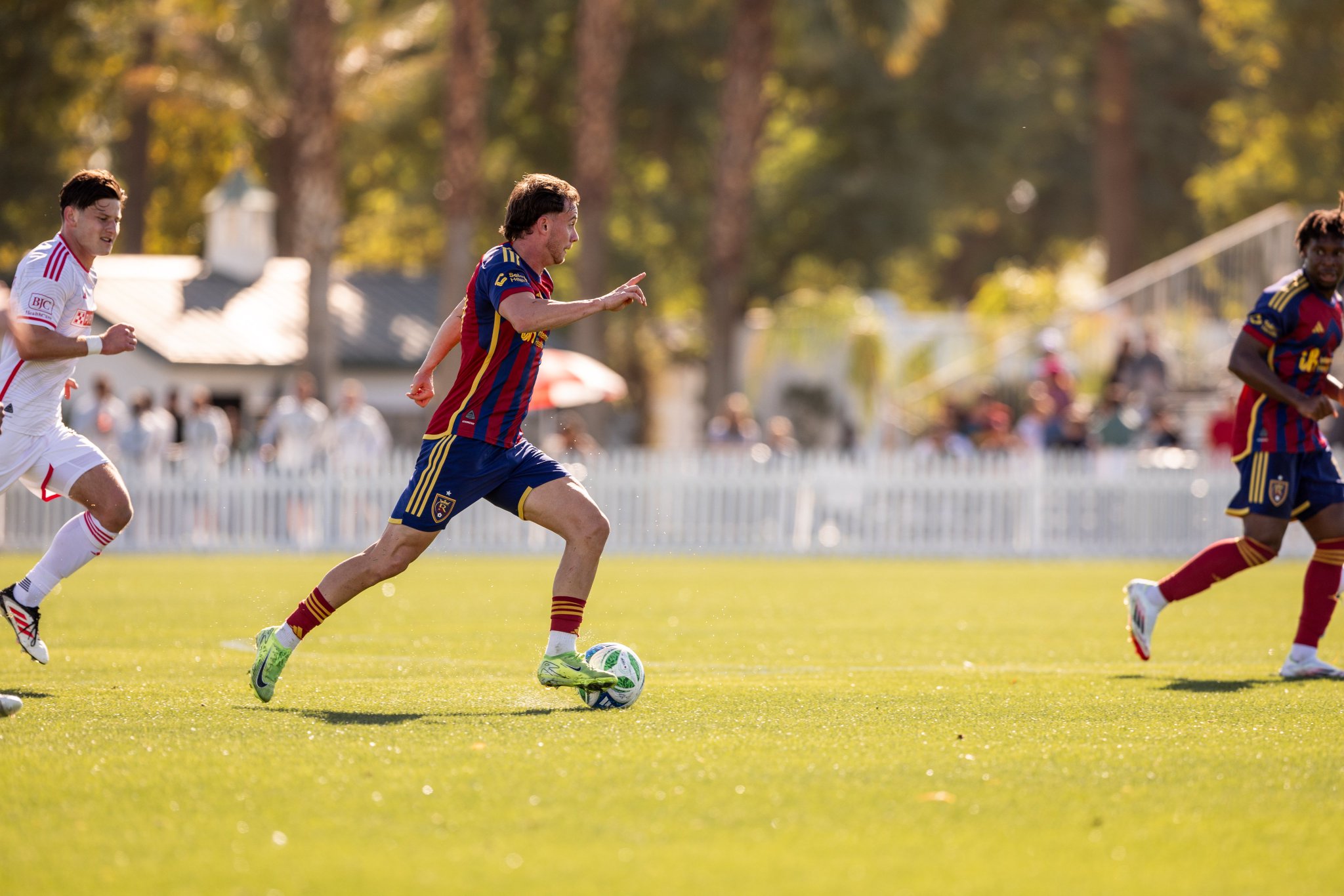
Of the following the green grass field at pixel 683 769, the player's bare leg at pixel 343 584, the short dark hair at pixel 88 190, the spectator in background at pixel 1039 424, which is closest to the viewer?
the green grass field at pixel 683 769

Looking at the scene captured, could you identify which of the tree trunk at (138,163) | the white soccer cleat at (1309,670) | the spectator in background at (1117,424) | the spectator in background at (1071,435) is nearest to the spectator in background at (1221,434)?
the spectator in background at (1117,424)

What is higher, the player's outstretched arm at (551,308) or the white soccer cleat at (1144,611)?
the player's outstretched arm at (551,308)

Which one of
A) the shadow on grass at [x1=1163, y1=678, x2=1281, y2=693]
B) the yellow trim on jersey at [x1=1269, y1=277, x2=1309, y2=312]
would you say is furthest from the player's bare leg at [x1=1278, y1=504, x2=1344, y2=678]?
the yellow trim on jersey at [x1=1269, y1=277, x2=1309, y2=312]

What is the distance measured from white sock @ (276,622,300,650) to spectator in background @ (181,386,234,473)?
13764 mm

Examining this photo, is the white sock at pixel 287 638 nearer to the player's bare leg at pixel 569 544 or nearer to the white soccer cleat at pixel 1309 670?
the player's bare leg at pixel 569 544

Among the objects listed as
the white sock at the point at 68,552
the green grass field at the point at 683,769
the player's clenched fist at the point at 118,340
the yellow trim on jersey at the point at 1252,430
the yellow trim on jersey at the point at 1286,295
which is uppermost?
the yellow trim on jersey at the point at 1286,295

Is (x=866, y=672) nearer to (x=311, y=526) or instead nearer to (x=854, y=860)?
(x=854, y=860)

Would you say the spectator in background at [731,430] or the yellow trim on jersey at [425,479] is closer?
the yellow trim on jersey at [425,479]

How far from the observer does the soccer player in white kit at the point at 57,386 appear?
7332 millimetres

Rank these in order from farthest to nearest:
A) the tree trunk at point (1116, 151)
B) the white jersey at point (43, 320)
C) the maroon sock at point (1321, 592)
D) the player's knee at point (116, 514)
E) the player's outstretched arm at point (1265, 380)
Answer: the tree trunk at point (1116, 151)
the maroon sock at point (1321, 592)
the player's outstretched arm at point (1265, 380)
the player's knee at point (116, 514)
the white jersey at point (43, 320)

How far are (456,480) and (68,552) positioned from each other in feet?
6.81

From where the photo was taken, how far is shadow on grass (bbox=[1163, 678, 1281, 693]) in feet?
25.0

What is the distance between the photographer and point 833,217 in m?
39.5

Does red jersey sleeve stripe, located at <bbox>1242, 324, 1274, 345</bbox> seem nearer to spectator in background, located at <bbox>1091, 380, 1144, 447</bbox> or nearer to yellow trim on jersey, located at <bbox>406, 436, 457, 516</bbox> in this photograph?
yellow trim on jersey, located at <bbox>406, 436, 457, 516</bbox>
